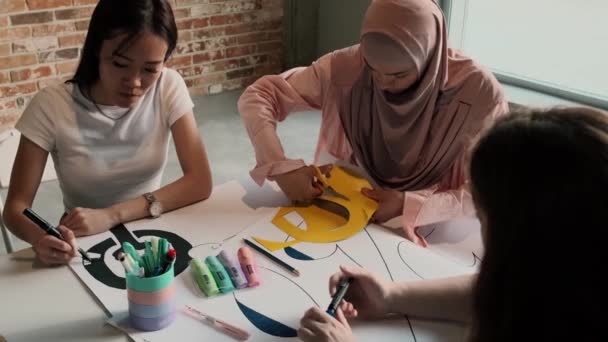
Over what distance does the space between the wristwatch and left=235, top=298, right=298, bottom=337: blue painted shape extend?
38cm

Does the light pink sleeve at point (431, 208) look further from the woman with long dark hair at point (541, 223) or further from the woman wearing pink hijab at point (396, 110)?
the woman with long dark hair at point (541, 223)

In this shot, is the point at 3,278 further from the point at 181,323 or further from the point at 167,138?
the point at 167,138

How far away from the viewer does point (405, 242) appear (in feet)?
3.94

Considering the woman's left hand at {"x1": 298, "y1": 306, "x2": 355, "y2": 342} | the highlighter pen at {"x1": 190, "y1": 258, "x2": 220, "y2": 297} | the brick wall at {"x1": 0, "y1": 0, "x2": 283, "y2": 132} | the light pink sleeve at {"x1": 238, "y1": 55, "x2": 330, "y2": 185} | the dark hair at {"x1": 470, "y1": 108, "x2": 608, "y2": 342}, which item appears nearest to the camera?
the dark hair at {"x1": 470, "y1": 108, "x2": 608, "y2": 342}

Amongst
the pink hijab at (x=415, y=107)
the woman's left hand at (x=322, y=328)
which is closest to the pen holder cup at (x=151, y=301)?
the woman's left hand at (x=322, y=328)

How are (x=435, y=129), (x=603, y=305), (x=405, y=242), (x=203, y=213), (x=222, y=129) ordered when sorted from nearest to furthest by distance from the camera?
(x=603, y=305)
(x=405, y=242)
(x=203, y=213)
(x=435, y=129)
(x=222, y=129)

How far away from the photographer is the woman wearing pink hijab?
135cm

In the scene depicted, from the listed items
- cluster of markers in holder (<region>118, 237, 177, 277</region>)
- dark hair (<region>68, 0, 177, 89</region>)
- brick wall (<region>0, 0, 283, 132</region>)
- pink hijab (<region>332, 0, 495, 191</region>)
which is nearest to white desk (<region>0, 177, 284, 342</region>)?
cluster of markers in holder (<region>118, 237, 177, 277</region>)

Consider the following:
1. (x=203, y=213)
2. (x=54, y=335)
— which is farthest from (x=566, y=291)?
(x=203, y=213)

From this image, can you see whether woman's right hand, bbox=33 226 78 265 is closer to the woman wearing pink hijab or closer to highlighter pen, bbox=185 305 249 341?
highlighter pen, bbox=185 305 249 341

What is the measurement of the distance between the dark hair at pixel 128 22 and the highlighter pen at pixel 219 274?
1.65 feet

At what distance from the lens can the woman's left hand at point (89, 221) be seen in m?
1.18

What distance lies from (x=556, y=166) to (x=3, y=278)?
3.03 ft

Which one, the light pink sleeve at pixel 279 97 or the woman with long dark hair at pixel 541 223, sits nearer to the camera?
the woman with long dark hair at pixel 541 223
